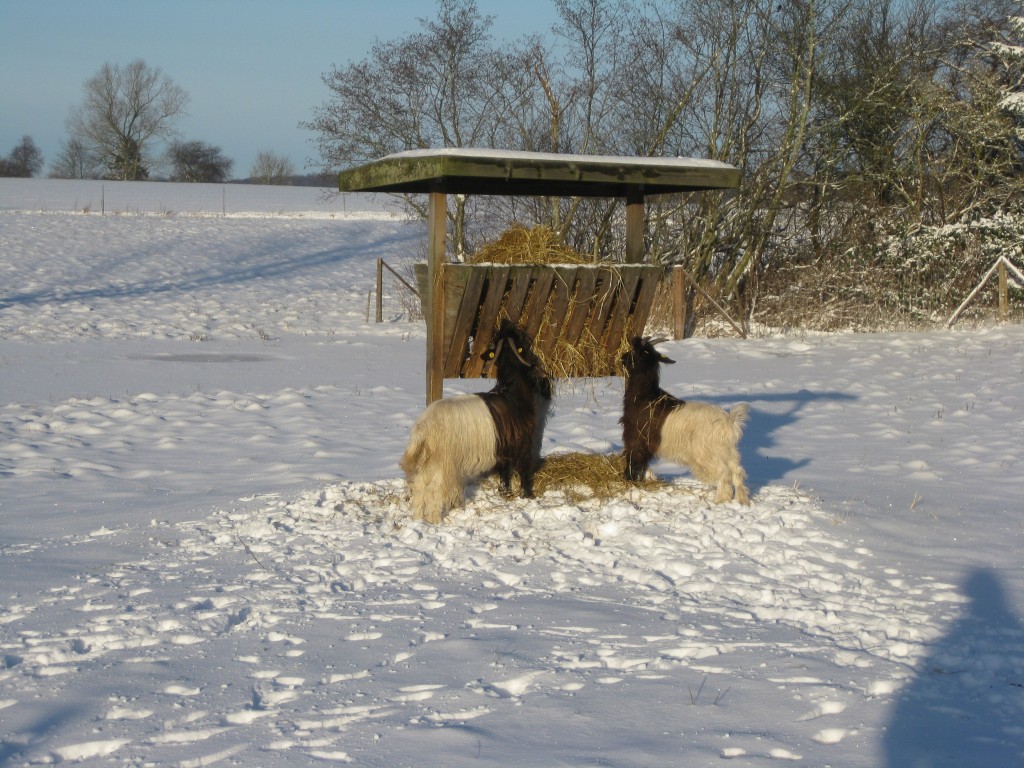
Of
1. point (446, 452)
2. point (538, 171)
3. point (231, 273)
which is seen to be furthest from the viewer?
point (231, 273)

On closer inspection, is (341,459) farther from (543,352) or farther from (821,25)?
(821,25)

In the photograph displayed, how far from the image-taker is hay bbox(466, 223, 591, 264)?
773 cm

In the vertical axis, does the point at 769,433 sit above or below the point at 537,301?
below

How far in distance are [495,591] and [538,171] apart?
3060 mm

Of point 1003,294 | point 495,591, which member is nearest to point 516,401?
point 495,591

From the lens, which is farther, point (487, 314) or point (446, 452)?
point (487, 314)

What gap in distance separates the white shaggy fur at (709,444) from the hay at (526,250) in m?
1.51

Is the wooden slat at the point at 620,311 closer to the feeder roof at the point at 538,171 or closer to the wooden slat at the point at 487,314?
the feeder roof at the point at 538,171

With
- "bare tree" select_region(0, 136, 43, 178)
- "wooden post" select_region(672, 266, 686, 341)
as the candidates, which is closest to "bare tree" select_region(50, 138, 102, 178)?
"bare tree" select_region(0, 136, 43, 178)

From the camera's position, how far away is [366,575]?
5.91m

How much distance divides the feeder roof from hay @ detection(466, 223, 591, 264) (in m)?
0.47

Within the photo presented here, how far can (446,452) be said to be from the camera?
682 centimetres

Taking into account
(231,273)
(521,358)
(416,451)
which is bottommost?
(416,451)

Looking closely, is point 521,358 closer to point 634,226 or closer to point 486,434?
point 486,434
